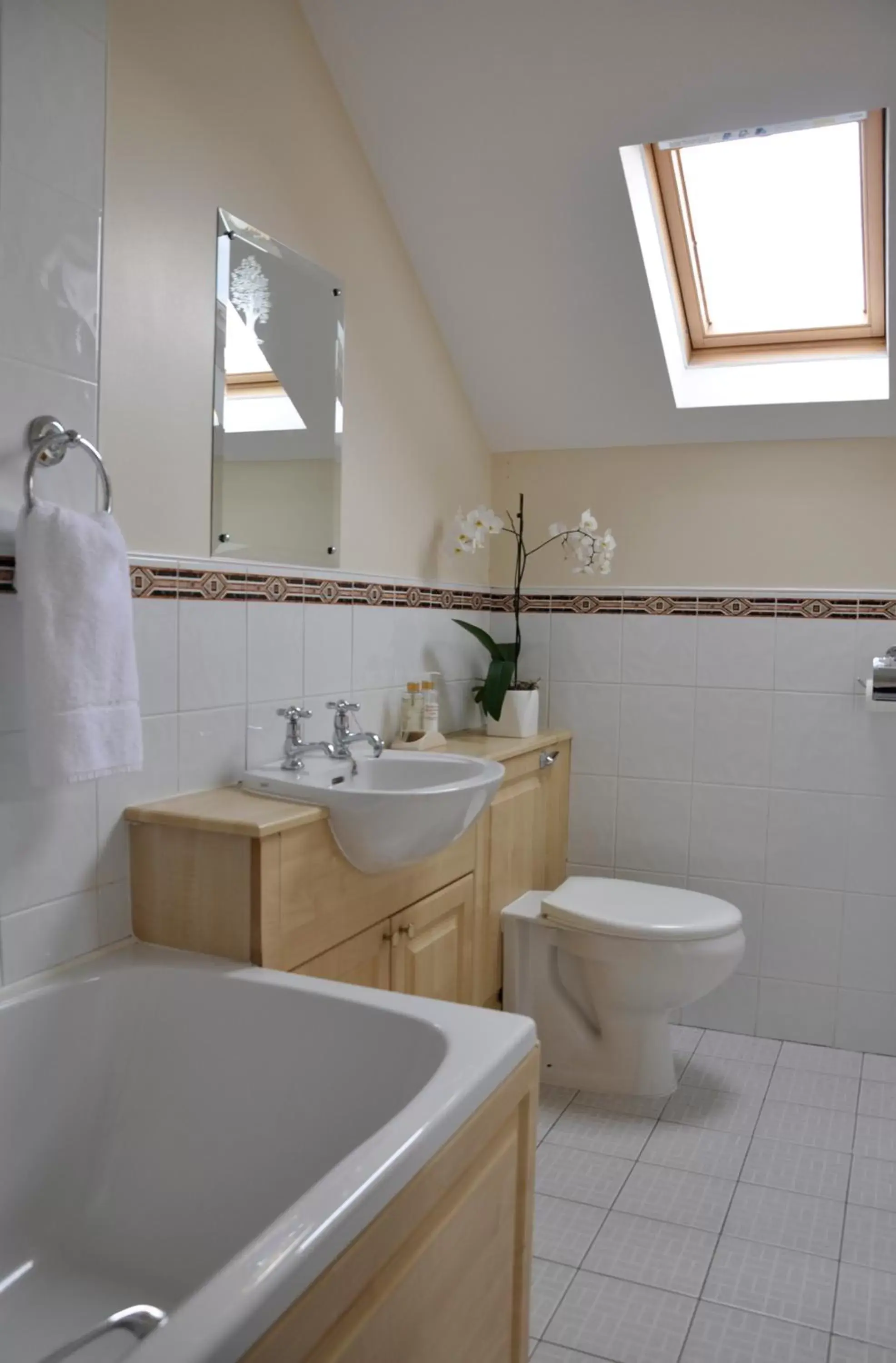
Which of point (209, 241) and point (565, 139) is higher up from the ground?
point (565, 139)

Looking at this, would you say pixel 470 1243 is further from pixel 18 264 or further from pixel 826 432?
pixel 826 432

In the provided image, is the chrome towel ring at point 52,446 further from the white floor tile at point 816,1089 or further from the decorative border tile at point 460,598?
the white floor tile at point 816,1089

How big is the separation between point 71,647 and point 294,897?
1.88 feet

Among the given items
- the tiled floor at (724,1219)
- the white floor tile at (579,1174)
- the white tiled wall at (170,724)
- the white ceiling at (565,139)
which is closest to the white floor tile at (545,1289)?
the tiled floor at (724,1219)

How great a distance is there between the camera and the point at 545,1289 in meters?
1.90

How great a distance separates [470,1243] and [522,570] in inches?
90.2

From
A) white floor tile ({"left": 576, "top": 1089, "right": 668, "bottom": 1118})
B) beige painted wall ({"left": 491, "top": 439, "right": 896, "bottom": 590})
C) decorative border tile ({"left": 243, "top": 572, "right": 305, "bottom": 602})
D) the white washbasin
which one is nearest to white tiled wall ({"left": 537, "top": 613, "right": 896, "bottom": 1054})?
beige painted wall ({"left": 491, "top": 439, "right": 896, "bottom": 590})

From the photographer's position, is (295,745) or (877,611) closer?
(295,745)

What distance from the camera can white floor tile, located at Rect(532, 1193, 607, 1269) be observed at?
2.00 metres

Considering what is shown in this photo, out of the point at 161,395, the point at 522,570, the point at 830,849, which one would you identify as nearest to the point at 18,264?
the point at 161,395

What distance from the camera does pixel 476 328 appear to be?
296 cm

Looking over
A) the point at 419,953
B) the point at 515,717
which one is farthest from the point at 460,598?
the point at 419,953

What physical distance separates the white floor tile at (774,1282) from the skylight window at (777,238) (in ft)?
7.27

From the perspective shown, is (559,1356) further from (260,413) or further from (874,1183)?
(260,413)
